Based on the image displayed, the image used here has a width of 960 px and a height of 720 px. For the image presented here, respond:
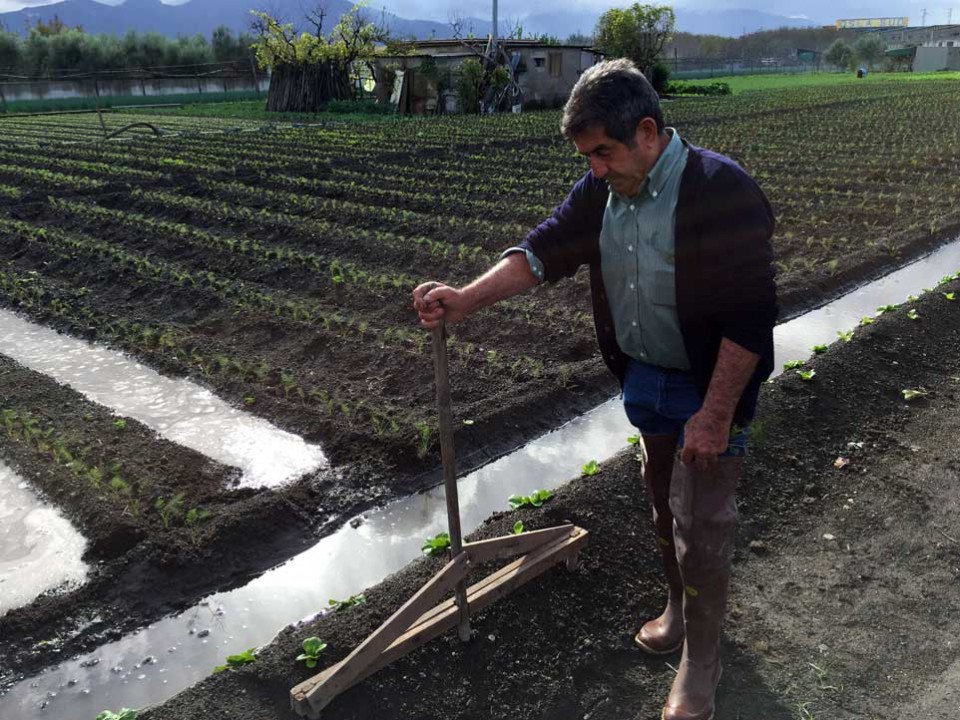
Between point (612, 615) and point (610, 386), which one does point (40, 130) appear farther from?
point (612, 615)


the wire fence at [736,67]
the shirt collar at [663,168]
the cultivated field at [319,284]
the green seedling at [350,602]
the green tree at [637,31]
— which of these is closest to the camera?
the shirt collar at [663,168]

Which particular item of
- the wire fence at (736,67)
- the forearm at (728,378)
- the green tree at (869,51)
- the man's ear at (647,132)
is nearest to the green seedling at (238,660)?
the forearm at (728,378)

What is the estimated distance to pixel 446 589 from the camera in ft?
9.34

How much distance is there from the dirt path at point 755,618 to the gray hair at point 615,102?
72.0 inches

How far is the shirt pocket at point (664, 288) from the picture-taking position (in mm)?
2219

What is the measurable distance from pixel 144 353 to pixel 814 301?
570 centimetres

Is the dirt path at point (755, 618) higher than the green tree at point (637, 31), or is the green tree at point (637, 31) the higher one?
the green tree at point (637, 31)

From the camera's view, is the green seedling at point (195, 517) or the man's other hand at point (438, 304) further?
the green seedling at point (195, 517)

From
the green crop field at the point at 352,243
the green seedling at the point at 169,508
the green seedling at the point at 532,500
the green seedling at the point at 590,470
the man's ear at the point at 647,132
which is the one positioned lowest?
the green seedling at the point at 169,508

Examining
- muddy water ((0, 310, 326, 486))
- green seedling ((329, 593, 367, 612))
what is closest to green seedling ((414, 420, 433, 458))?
muddy water ((0, 310, 326, 486))

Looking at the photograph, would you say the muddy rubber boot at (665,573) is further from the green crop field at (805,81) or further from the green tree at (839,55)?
the green tree at (839,55)

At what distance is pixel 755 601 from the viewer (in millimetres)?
3174

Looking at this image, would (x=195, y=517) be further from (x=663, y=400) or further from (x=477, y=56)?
(x=477, y=56)

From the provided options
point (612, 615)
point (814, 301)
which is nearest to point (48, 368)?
point (612, 615)
